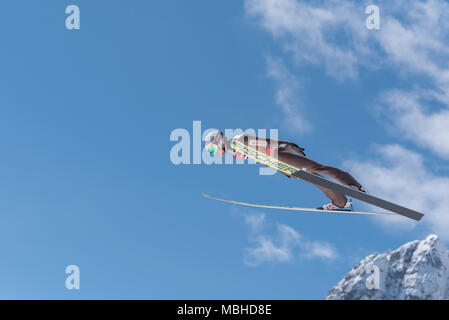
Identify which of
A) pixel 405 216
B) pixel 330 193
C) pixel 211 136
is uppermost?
pixel 211 136

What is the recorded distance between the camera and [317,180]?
584 inches

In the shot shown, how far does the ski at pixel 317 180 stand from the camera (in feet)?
48.0

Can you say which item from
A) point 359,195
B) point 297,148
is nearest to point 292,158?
point 297,148

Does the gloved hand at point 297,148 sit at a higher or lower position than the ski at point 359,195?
higher

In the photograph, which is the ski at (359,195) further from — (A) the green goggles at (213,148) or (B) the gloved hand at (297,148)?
(A) the green goggles at (213,148)

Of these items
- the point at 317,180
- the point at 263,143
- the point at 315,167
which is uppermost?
the point at 263,143

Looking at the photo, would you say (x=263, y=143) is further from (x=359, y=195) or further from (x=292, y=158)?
(x=359, y=195)

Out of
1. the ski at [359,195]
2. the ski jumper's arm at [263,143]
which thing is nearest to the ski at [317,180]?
the ski at [359,195]
